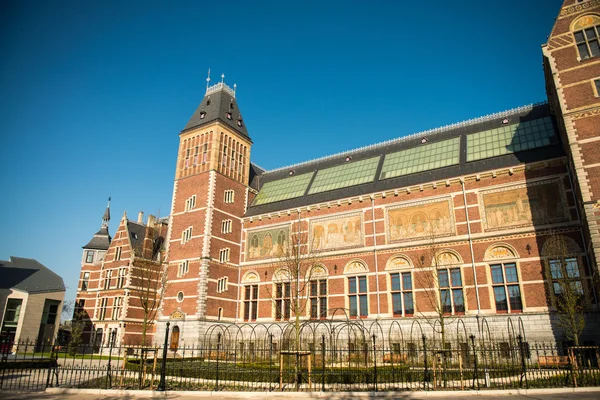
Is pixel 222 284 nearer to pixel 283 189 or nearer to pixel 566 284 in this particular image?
pixel 283 189

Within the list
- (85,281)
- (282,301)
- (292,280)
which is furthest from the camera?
(85,281)

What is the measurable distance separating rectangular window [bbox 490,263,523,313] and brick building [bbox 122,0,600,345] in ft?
0.27

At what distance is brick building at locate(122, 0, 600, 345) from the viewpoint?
24438mm

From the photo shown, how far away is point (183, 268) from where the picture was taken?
36688 mm

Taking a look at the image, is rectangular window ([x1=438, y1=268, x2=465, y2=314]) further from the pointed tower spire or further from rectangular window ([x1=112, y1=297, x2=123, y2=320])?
the pointed tower spire

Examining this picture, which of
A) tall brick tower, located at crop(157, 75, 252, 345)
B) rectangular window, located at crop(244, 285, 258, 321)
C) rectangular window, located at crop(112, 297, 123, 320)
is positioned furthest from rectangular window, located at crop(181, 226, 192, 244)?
rectangular window, located at crop(112, 297, 123, 320)

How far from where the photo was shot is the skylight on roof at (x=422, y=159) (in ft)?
106

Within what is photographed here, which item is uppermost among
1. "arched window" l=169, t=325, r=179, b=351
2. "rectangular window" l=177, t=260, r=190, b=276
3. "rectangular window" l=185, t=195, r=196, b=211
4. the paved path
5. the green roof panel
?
the green roof panel

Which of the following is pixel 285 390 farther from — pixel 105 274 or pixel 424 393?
pixel 105 274

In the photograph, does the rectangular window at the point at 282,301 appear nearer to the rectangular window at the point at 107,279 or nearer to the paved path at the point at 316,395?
the paved path at the point at 316,395

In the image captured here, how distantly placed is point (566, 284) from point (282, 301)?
21.3 metres

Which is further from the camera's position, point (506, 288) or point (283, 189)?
point (283, 189)

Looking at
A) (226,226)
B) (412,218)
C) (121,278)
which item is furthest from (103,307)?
(412,218)

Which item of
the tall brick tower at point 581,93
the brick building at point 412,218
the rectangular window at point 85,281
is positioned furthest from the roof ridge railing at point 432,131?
the rectangular window at point 85,281
